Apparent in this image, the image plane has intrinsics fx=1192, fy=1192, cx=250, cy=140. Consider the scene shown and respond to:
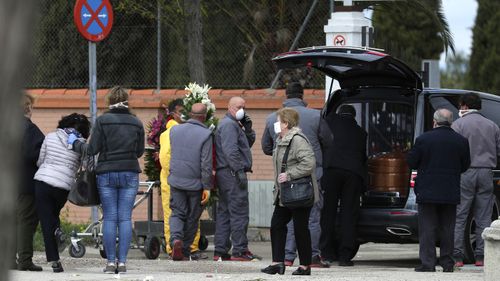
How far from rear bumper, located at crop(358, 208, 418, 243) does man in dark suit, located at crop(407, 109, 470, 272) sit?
0.45 m

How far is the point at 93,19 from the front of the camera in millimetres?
13281

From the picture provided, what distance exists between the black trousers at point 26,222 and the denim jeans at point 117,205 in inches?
27.2

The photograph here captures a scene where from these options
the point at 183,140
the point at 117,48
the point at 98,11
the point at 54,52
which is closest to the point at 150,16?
the point at 117,48

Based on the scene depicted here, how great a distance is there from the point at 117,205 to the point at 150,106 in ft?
23.2

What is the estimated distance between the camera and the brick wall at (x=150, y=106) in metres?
16.8

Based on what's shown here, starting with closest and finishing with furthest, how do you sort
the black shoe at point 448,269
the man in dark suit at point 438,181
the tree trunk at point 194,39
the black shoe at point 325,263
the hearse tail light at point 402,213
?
the man in dark suit at point 438,181
the black shoe at point 448,269
the black shoe at point 325,263
the hearse tail light at point 402,213
the tree trunk at point 194,39

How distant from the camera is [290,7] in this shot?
18250mm

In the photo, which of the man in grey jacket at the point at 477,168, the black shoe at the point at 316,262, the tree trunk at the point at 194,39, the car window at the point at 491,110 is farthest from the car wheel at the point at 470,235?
the tree trunk at the point at 194,39

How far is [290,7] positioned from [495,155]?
7.12m

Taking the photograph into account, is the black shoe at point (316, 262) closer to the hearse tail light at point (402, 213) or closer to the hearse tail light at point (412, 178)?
the hearse tail light at point (402, 213)

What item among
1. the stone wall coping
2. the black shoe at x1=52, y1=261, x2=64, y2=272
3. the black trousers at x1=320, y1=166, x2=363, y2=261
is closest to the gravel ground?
the black shoe at x1=52, y1=261, x2=64, y2=272

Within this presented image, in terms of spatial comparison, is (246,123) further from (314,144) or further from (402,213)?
(402,213)

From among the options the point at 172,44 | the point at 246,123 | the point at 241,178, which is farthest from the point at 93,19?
the point at 172,44

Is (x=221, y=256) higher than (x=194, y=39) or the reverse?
the reverse
